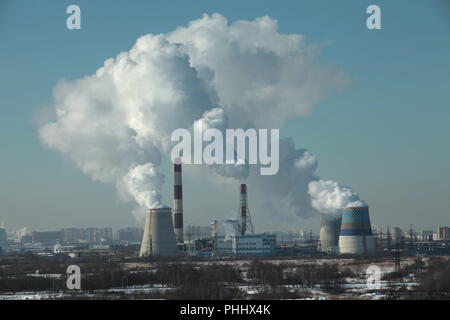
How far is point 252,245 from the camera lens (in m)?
82.5

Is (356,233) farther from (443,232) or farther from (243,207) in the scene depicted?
(443,232)

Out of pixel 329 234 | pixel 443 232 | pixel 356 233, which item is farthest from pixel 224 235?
pixel 443 232

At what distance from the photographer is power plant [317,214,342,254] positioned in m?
81.5

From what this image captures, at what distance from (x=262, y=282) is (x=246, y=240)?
34511 mm

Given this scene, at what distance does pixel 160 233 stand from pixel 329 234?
1841 centimetres

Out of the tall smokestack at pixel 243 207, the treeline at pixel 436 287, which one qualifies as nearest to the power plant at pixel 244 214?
the tall smokestack at pixel 243 207

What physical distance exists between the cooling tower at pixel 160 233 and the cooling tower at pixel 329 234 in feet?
51.7

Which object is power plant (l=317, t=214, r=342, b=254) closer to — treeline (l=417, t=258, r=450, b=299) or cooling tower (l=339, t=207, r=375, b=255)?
cooling tower (l=339, t=207, r=375, b=255)

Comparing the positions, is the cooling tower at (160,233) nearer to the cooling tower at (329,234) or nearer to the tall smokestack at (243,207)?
the tall smokestack at (243,207)

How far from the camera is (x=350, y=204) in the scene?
247 ft

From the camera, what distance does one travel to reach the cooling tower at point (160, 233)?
71.5 metres

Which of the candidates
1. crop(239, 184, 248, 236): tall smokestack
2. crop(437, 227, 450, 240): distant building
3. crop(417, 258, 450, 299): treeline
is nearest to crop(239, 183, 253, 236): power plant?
crop(239, 184, 248, 236): tall smokestack

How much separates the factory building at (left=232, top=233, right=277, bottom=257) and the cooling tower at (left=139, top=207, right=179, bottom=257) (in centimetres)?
870
